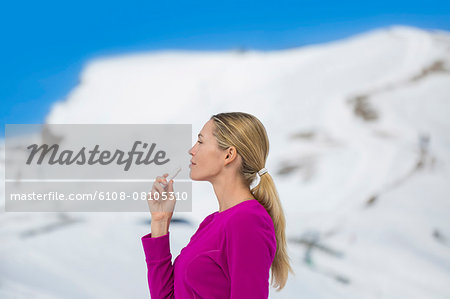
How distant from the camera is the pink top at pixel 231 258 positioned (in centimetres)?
70

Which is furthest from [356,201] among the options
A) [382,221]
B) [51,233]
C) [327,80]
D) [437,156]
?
[51,233]

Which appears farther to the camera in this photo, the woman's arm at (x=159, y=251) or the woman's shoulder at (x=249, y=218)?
the woman's arm at (x=159, y=251)

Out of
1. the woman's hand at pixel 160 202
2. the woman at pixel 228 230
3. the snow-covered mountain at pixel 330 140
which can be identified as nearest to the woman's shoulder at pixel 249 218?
the woman at pixel 228 230

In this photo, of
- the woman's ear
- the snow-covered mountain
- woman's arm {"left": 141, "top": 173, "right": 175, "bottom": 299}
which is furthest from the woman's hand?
the snow-covered mountain

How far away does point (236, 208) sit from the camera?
0.79 m

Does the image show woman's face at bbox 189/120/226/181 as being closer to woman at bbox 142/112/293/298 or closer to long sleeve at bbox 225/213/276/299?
woman at bbox 142/112/293/298

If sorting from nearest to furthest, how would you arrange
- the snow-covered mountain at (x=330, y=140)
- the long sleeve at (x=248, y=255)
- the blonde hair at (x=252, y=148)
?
the long sleeve at (x=248, y=255) < the blonde hair at (x=252, y=148) < the snow-covered mountain at (x=330, y=140)

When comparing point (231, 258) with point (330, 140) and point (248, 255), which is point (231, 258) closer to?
point (248, 255)

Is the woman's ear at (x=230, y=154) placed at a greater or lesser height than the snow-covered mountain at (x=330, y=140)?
lesser

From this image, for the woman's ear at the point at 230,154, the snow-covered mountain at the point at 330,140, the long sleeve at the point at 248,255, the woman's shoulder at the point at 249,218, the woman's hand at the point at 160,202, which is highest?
the snow-covered mountain at the point at 330,140

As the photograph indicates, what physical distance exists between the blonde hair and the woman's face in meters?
0.01

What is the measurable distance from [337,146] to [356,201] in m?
0.30

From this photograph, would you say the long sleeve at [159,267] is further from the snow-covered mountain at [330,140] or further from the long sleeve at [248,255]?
the snow-covered mountain at [330,140]

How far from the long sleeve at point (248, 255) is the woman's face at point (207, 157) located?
12cm
